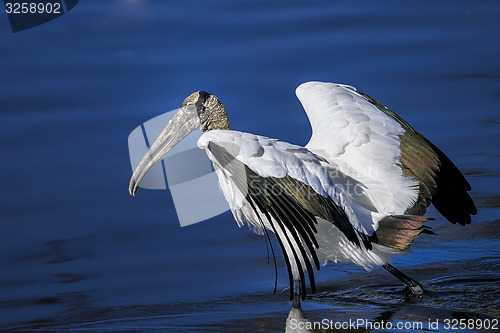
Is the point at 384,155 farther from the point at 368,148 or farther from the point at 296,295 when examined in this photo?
the point at 296,295

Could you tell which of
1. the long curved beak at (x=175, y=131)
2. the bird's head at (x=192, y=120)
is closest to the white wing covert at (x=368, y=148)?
the bird's head at (x=192, y=120)

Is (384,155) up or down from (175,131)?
down

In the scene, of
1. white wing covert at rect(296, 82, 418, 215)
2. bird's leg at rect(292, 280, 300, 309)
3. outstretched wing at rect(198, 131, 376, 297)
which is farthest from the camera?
white wing covert at rect(296, 82, 418, 215)

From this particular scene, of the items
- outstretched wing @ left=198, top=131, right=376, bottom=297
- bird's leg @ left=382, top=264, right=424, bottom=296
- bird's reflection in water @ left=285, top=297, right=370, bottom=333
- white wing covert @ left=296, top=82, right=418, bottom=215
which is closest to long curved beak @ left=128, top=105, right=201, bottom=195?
white wing covert @ left=296, top=82, right=418, bottom=215

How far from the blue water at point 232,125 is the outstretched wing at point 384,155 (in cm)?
53

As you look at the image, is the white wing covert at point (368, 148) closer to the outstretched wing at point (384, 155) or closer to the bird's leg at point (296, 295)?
the outstretched wing at point (384, 155)

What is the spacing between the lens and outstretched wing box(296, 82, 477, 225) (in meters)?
5.59

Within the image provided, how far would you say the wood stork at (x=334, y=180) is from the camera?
480 cm

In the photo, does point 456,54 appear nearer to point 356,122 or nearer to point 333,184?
point 356,122

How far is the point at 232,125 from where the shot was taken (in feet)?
27.4

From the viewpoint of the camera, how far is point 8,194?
24.0ft

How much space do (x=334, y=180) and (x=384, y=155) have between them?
415mm

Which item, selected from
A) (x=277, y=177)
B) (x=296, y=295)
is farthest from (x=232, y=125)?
(x=277, y=177)

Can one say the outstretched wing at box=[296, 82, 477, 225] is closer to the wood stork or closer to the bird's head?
the wood stork
